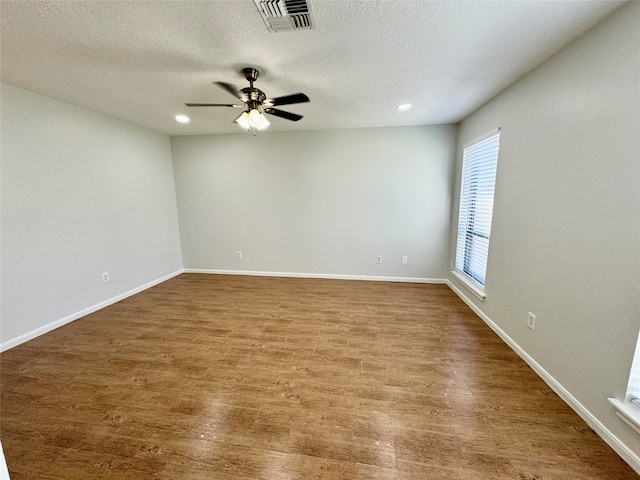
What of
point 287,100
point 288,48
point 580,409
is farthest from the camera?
point 287,100

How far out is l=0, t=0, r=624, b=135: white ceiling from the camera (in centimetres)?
137

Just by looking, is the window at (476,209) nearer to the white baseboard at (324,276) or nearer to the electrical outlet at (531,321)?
the white baseboard at (324,276)

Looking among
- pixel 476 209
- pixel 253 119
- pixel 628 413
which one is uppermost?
pixel 253 119

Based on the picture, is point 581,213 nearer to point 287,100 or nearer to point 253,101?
point 287,100

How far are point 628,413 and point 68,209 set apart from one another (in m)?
4.89

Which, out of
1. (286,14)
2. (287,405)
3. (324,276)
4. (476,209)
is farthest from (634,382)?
(324,276)

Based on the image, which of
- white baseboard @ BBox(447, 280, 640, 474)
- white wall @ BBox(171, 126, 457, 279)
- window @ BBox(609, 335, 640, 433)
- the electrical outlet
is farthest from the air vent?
white baseboard @ BBox(447, 280, 640, 474)

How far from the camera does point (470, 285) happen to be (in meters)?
3.00

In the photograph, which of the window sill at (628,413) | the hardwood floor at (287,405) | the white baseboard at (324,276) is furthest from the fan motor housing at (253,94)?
the window sill at (628,413)

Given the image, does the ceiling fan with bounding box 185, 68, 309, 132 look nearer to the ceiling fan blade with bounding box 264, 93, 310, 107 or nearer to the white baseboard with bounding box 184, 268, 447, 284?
the ceiling fan blade with bounding box 264, 93, 310, 107

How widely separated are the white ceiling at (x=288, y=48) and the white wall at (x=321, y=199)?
41.9 inches

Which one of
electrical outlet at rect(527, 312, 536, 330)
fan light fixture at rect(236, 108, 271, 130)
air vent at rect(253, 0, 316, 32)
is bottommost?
electrical outlet at rect(527, 312, 536, 330)

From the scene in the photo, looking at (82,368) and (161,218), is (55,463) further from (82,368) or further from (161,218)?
(161,218)

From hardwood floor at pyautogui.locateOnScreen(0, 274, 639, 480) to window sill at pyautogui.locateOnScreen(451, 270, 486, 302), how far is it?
0.34 metres
